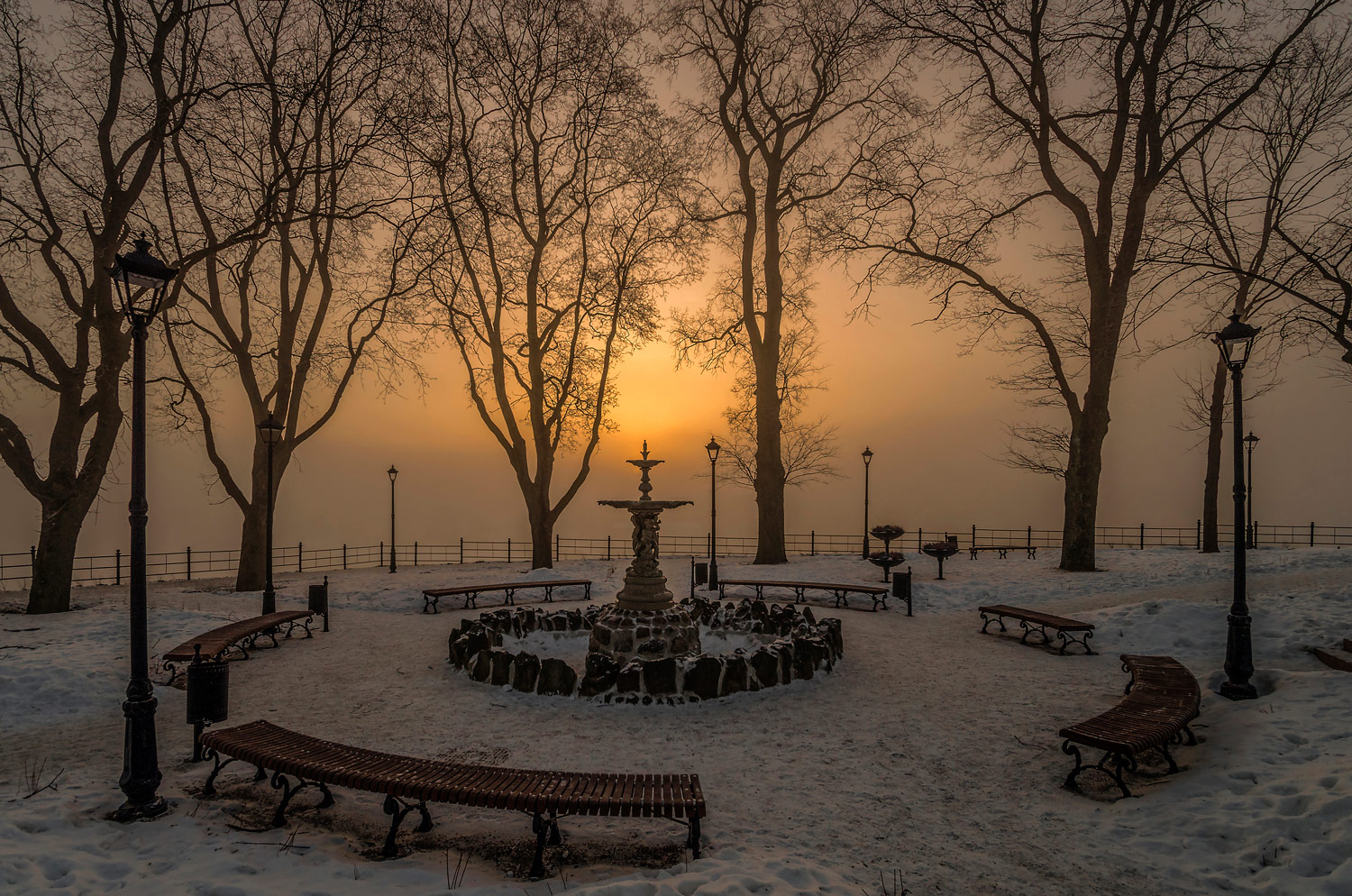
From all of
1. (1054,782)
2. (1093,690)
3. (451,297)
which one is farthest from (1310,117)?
(451,297)

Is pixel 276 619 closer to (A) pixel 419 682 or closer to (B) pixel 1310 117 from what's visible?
(A) pixel 419 682

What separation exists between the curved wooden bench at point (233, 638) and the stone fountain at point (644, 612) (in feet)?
16.3

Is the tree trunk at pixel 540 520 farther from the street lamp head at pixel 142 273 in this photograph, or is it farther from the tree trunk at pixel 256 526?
the street lamp head at pixel 142 273

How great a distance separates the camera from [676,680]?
818 cm

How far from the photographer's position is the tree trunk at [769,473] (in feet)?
65.7

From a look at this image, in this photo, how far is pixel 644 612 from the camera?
32.6 feet

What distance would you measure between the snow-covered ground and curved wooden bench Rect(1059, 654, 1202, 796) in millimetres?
246

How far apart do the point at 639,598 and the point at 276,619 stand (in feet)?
20.4

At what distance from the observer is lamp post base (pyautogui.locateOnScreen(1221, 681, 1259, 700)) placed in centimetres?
725

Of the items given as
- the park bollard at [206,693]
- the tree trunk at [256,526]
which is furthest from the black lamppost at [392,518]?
the park bollard at [206,693]

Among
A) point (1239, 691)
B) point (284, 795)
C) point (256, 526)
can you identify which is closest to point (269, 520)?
point (256, 526)

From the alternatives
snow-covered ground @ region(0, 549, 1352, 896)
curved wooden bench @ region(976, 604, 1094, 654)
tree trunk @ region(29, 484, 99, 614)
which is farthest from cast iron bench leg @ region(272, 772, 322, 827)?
tree trunk @ region(29, 484, 99, 614)

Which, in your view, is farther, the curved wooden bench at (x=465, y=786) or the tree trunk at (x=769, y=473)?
the tree trunk at (x=769, y=473)

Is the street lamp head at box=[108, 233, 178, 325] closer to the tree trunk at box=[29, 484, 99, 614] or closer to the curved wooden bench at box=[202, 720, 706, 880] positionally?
the curved wooden bench at box=[202, 720, 706, 880]
